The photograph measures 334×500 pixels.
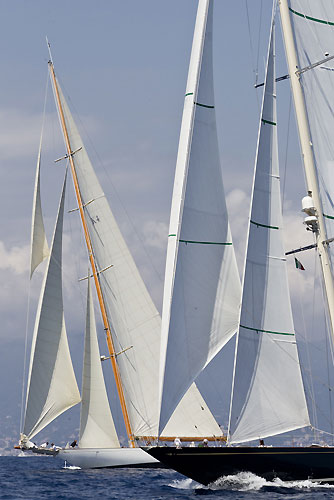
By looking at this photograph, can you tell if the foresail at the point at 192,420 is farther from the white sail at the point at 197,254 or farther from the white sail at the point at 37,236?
the white sail at the point at 197,254

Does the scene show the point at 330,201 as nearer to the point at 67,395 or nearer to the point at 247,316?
the point at 247,316

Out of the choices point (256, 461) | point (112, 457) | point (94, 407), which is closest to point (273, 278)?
point (256, 461)

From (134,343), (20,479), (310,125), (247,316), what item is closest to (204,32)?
(310,125)

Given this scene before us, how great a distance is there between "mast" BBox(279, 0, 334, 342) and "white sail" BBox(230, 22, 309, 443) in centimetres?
73

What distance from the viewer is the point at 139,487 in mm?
36031

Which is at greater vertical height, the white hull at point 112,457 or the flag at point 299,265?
the flag at point 299,265

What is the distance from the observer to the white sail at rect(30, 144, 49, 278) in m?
44.8

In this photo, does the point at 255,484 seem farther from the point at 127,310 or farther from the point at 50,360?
the point at 127,310

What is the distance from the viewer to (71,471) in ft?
150

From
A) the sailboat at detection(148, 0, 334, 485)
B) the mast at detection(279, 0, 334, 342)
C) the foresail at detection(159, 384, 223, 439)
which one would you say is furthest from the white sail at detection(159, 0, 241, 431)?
the foresail at detection(159, 384, 223, 439)

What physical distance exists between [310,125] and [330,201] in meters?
2.61

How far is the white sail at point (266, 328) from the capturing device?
95.5 feet

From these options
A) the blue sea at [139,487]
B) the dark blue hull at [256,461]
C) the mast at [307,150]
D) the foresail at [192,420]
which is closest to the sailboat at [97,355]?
the foresail at [192,420]

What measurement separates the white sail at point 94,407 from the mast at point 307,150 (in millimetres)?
16339
